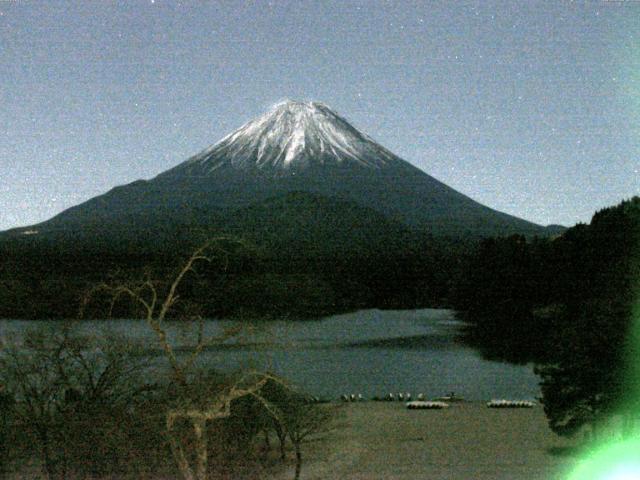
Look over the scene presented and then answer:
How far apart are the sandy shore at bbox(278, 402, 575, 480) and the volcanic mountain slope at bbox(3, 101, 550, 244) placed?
9189 centimetres

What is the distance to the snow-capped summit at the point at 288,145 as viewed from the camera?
12525 cm

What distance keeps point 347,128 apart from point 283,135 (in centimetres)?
1052

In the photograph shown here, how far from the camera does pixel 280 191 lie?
395 feet

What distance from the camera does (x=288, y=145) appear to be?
417 feet

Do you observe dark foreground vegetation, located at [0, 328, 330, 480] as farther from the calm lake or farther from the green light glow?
the calm lake

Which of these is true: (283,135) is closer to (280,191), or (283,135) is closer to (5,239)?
(280,191)

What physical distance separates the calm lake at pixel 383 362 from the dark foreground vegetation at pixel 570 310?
209cm

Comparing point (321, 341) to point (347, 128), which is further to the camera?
point (347, 128)

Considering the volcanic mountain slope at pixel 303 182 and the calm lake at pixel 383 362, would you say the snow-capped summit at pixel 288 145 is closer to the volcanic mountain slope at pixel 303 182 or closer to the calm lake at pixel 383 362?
the volcanic mountain slope at pixel 303 182

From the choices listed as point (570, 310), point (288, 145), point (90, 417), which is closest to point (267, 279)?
point (570, 310)

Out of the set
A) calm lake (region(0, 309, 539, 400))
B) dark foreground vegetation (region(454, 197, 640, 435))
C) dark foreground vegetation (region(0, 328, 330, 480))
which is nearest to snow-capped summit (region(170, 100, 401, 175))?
dark foreground vegetation (region(454, 197, 640, 435))

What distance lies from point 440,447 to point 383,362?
2192 cm

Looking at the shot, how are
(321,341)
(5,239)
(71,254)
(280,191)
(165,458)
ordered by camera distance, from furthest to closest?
(280,191)
(5,239)
(71,254)
(321,341)
(165,458)

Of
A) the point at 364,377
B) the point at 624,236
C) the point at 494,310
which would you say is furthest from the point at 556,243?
the point at 364,377
